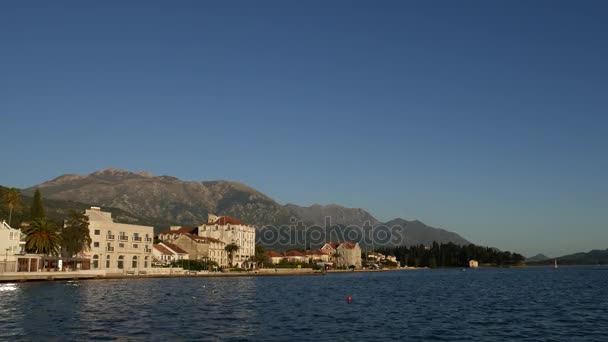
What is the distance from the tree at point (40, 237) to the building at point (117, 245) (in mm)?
19082

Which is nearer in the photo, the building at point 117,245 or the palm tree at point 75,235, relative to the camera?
the palm tree at point 75,235

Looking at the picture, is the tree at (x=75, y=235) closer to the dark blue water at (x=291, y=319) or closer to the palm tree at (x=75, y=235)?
the palm tree at (x=75, y=235)

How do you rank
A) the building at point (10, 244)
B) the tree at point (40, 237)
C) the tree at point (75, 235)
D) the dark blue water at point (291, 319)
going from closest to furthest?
the dark blue water at point (291, 319) → the building at point (10, 244) → the tree at point (40, 237) → the tree at point (75, 235)

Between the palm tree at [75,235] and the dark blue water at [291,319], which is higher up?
the palm tree at [75,235]

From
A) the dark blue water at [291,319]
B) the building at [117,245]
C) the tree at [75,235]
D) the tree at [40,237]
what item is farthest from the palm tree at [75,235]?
the dark blue water at [291,319]

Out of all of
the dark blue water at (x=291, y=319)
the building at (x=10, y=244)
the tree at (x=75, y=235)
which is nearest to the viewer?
the dark blue water at (x=291, y=319)

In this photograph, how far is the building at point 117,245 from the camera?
160 metres

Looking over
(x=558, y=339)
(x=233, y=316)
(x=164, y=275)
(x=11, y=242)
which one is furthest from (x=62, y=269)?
(x=558, y=339)

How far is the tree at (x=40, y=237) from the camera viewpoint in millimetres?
132625

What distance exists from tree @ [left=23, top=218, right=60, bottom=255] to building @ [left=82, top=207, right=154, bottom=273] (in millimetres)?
19082

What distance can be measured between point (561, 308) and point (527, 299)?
48.8 ft

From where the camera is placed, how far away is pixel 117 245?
165 meters

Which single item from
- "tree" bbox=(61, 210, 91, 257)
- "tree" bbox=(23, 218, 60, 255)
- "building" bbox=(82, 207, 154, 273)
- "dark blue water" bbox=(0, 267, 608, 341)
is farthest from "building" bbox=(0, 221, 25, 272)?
"dark blue water" bbox=(0, 267, 608, 341)

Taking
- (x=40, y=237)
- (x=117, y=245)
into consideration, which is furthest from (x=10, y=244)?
(x=117, y=245)
